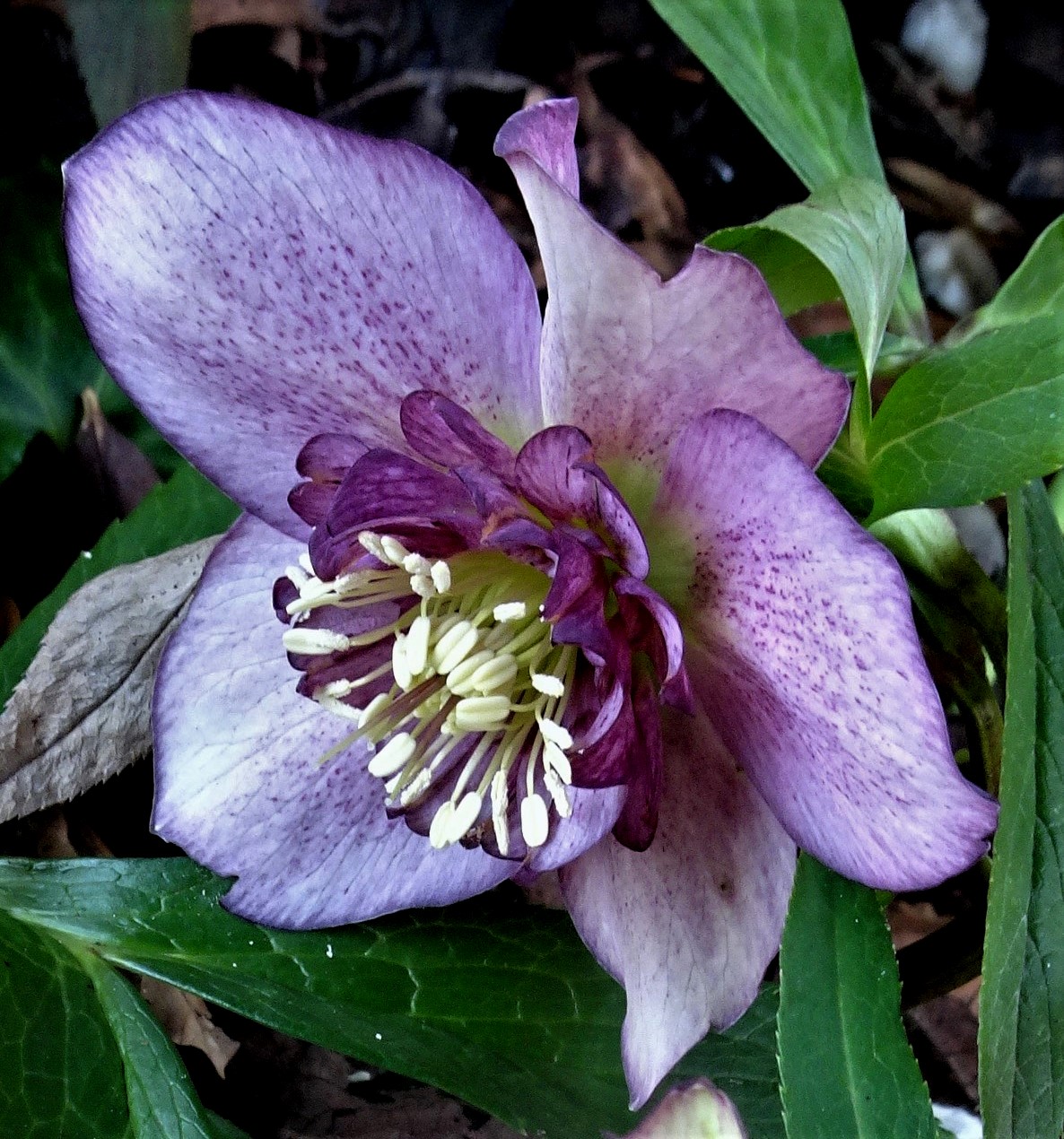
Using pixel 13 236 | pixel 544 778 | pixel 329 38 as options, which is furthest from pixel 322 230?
pixel 329 38

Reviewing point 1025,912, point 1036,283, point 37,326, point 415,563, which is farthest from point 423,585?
point 37,326

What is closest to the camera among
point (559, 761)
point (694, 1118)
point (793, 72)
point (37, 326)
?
point (694, 1118)

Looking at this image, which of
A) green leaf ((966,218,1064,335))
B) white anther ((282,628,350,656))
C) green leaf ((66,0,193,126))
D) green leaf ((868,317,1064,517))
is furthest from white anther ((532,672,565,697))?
green leaf ((66,0,193,126))

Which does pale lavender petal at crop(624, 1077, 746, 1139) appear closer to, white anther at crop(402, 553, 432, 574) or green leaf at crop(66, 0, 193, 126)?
white anther at crop(402, 553, 432, 574)

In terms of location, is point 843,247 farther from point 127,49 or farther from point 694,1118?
point 127,49

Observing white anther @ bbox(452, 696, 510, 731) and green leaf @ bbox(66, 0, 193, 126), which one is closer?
white anther @ bbox(452, 696, 510, 731)

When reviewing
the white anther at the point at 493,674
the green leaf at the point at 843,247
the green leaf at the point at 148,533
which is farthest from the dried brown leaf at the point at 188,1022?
the green leaf at the point at 843,247
